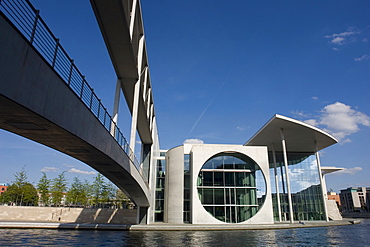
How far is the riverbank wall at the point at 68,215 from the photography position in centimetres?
3431

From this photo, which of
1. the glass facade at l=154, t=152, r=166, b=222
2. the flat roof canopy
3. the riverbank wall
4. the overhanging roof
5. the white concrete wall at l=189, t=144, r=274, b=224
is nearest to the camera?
the white concrete wall at l=189, t=144, r=274, b=224

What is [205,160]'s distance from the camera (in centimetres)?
3109

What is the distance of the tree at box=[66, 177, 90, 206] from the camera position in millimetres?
50094

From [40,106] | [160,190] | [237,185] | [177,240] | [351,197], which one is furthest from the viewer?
[351,197]

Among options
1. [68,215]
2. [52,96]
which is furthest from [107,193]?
[52,96]

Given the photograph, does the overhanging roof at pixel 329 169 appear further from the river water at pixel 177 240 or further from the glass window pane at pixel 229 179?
the river water at pixel 177 240

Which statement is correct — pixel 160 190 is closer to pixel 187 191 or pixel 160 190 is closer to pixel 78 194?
pixel 187 191

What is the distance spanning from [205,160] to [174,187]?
210 inches

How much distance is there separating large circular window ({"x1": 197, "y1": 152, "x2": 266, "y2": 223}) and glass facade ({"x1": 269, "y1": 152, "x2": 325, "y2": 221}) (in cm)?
673

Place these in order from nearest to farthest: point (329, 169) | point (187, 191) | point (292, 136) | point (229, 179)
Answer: point (229, 179) → point (187, 191) → point (292, 136) → point (329, 169)

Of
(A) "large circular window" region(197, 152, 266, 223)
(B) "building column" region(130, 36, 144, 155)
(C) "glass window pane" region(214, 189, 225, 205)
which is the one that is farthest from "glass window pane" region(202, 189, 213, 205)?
(B) "building column" region(130, 36, 144, 155)

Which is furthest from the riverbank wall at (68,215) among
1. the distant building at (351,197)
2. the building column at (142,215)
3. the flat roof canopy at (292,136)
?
the distant building at (351,197)

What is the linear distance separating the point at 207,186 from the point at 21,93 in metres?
27.6

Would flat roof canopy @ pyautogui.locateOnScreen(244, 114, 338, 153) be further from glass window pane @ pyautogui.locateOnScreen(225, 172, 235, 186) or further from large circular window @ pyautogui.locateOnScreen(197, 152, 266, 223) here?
glass window pane @ pyautogui.locateOnScreen(225, 172, 235, 186)
